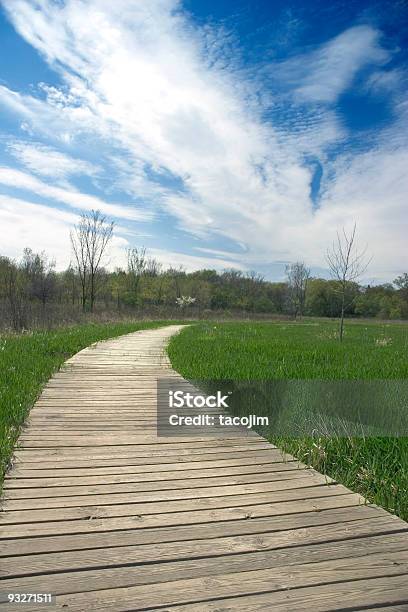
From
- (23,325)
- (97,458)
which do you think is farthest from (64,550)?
(23,325)

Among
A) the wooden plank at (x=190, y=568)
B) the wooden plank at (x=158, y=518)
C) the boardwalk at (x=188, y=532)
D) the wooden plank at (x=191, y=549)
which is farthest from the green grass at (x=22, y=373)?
the wooden plank at (x=190, y=568)

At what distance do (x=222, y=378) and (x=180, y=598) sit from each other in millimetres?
4811

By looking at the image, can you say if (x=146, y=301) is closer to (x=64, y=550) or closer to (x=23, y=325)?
(x=23, y=325)

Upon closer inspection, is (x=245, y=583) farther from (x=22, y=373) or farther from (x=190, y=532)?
(x=22, y=373)

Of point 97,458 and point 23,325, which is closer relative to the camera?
point 97,458

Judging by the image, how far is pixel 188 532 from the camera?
2.34m

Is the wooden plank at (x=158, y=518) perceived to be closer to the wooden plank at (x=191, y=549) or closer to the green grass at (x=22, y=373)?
the wooden plank at (x=191, y=549)

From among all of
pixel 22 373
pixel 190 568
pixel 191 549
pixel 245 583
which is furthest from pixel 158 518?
pixel 22 373

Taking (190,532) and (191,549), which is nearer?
(191,549)

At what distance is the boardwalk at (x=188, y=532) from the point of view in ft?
6.05

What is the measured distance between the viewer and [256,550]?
2174 mm

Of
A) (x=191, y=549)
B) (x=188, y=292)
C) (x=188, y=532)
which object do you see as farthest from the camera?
(x=188, y=292)

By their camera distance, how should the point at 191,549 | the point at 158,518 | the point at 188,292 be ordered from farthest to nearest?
the point at 188,292
the point at 158,518
the point at 191,549

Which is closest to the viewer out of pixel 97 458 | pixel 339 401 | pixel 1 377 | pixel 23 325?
pixel 97 458
